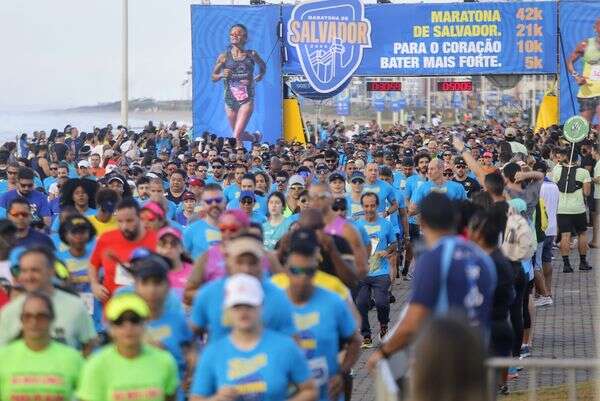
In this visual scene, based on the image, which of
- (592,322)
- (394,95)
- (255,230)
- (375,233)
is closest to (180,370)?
(255,230)

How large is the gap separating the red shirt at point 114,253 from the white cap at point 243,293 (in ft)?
10.3

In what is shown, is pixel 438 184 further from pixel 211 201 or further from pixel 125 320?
pixel 125 320

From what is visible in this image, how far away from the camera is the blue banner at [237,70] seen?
1336 inches

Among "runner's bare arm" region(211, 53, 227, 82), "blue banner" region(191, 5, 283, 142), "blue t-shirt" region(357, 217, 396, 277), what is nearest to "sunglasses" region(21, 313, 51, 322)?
"blue t-shirt" region(357, 217, 396, 277)

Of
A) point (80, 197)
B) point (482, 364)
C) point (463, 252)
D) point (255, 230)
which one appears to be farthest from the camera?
point (80, 197)

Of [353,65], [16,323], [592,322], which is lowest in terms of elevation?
[592,322]

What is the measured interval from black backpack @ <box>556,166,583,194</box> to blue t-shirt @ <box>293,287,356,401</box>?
42.4 ft

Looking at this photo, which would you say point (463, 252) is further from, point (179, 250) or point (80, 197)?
point (80, 197)

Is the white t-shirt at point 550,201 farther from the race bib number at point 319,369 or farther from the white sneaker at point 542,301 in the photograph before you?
the race bib number at point 319,369

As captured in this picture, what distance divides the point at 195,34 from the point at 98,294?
83.0ft

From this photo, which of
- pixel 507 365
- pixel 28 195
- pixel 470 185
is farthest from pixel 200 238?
pixel 470 185

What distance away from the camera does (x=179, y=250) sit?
940 cm

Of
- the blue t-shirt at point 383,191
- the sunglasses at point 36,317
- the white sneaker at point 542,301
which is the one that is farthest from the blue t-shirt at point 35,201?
the sunglasses at point 36,317

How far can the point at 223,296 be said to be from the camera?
7.48m
